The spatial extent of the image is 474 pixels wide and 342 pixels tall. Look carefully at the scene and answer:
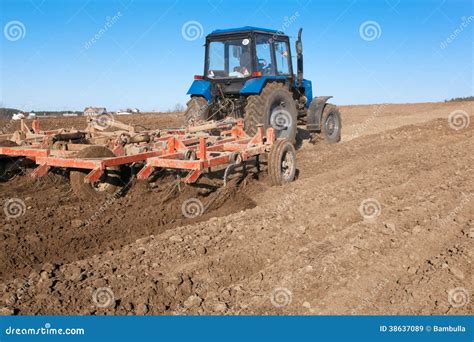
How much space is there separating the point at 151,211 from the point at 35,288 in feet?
6.50

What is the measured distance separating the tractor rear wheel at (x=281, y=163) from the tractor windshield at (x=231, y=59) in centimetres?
233

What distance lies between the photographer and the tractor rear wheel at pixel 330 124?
1052 centimetres

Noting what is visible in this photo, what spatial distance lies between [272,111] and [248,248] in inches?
189

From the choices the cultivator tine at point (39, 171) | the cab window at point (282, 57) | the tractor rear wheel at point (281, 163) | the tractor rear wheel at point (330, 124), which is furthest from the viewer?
the tractor rear wheel at point (330, 124)

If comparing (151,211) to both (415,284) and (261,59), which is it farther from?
(261,59)

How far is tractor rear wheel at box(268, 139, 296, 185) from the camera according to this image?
6340 mm

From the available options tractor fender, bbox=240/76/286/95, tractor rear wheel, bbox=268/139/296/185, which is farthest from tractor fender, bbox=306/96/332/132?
tractor rear wheel, bbox=268/139/296/185

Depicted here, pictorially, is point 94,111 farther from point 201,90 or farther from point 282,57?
point 282,57

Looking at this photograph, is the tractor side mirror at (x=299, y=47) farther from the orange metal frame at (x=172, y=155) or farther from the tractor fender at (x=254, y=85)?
the orange metal frame at (x=172, y=155)

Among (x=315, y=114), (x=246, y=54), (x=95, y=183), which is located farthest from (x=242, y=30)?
(x=95, y=183)

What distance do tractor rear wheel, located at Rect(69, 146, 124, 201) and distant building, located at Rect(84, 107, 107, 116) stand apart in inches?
63.5

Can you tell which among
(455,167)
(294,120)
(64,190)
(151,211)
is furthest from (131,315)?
(294,120)

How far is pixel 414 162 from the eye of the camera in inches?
306

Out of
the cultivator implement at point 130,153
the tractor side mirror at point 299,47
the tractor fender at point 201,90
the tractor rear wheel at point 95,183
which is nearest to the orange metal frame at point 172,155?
the cultivator implement at point 130,153
